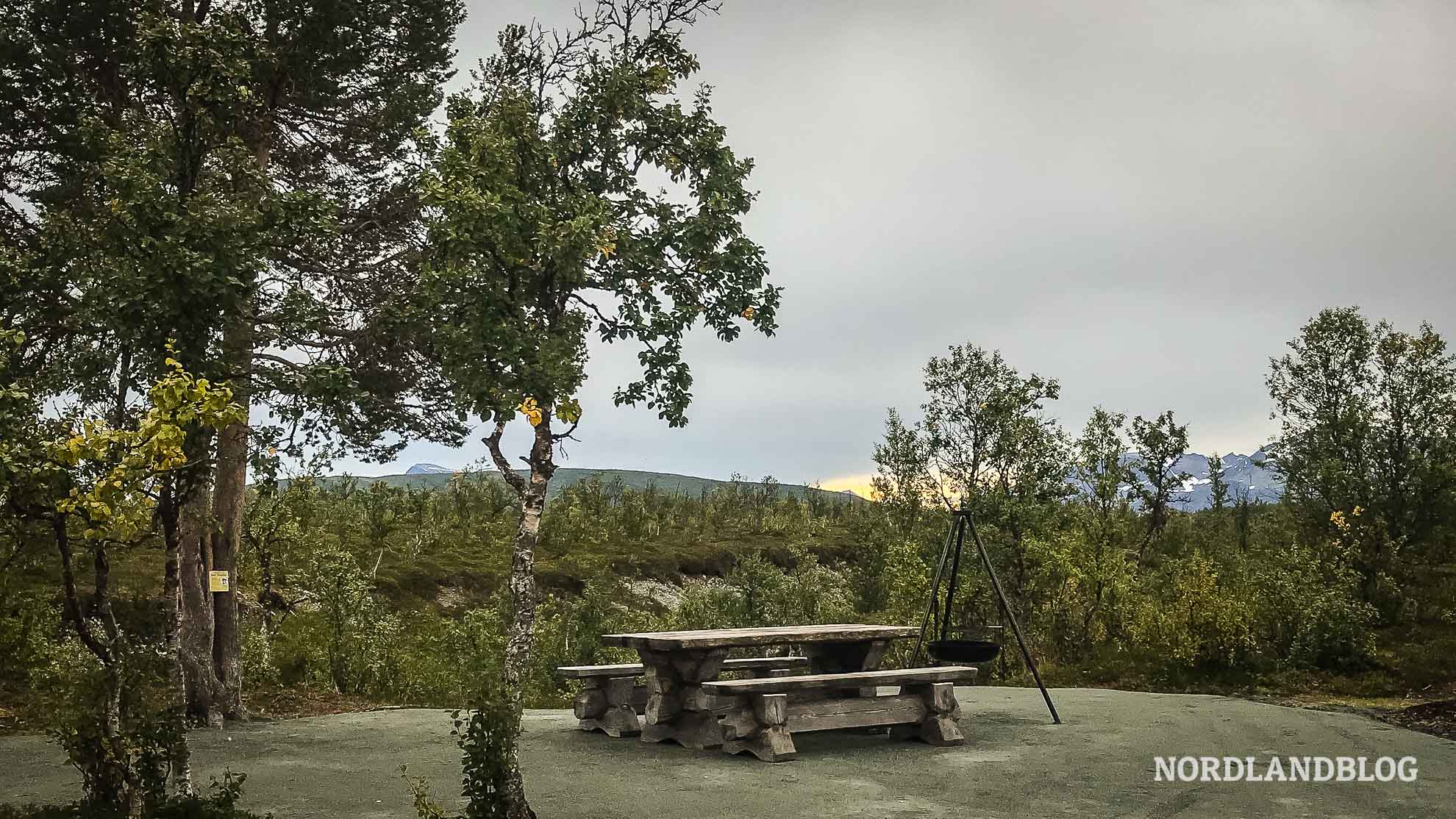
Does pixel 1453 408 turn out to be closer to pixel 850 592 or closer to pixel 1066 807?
pixel 850 592

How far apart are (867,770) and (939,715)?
1666mm

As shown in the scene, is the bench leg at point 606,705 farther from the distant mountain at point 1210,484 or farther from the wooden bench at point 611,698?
the distant mountain at point 1210,484

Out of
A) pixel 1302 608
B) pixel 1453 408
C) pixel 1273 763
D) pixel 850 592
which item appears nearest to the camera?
pixel 1273 763

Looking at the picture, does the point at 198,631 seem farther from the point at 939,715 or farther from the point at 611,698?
the point at 939,715

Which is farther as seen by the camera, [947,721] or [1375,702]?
[1375,702]

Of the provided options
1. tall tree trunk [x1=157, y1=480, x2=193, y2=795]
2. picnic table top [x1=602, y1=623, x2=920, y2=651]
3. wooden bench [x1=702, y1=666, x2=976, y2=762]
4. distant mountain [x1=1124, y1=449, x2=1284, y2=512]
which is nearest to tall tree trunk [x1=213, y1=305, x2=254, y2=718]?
picnic table top [x1=602, y1=623, x2=920, y2=651]

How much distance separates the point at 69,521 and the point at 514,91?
414 centimetres

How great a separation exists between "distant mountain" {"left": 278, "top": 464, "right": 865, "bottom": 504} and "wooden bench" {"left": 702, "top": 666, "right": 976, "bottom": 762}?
23343 mm

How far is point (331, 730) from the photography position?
40.5 feet

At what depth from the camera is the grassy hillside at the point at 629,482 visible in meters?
41.7

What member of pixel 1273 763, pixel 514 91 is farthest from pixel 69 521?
pixel 1273 763

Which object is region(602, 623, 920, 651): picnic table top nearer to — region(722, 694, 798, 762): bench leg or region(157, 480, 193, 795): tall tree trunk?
region(722, 694, 798, 762): bench leg

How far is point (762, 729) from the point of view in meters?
9.89

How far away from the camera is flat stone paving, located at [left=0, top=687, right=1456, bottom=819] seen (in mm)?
7816
